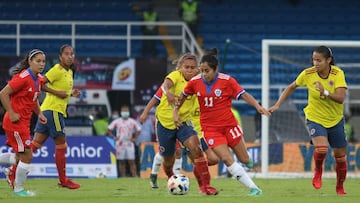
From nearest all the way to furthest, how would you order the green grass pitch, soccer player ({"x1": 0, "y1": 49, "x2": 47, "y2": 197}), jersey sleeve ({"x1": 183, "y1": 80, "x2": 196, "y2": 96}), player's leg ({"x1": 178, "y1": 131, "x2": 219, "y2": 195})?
1. the green grass pitch
2. jersey sleeve ({"x1": 183, "y1": 80, "x2": 196, "y2": 96})
3. soccer player ({"x1": 0, "y1": 49, "x2": 47, "y2": 197})
4. player's leg ({"x1": 178, "y1": 131, "x2": 219, "y2": 195})

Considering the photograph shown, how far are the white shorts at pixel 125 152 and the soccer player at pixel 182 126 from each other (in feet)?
27.1

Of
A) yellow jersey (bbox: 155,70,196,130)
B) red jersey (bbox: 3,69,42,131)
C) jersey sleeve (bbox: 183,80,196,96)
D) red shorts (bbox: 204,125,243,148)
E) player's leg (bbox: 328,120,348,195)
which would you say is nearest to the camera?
red shorts (bbox: 204,125,243,148)

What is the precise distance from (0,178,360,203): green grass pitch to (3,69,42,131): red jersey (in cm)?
108

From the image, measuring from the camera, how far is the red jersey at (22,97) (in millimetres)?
14273

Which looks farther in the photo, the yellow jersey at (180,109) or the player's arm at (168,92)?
the yellow jersey at (180,109)

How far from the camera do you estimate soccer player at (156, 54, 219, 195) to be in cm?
1457

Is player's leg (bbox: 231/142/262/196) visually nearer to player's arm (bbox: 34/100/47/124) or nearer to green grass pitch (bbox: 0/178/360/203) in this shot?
green grass pitch (bbox: 0/178/360/203)

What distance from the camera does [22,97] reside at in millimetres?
14406

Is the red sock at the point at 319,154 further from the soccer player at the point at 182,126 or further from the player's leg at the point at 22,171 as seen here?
the player's leg at the point at 22,171

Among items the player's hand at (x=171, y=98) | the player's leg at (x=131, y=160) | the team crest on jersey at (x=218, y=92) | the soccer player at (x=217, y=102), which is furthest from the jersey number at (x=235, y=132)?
the player's leg at (x=131, y=160)

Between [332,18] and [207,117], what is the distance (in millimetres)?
20332

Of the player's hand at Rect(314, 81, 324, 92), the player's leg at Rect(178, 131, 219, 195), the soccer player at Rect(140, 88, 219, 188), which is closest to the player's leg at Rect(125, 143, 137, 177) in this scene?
the soccer player at Rect(140, 88, 219, 188)

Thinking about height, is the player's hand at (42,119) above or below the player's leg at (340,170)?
above

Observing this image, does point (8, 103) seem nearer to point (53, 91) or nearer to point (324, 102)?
point (53, 91)
